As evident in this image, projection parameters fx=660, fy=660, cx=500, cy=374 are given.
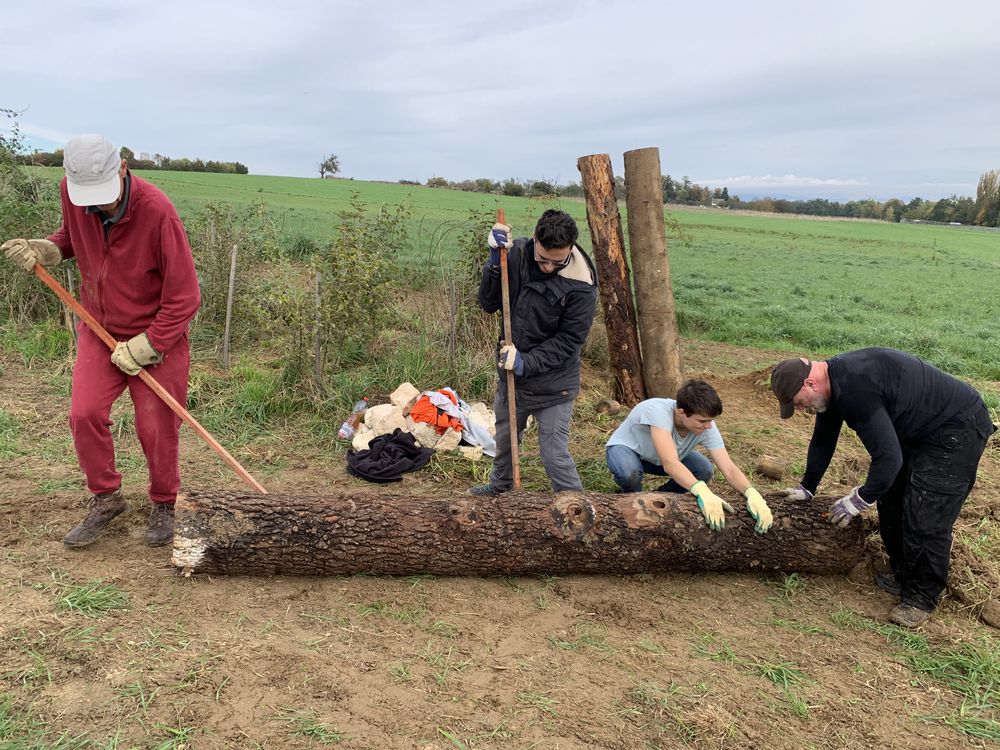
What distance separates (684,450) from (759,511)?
22.4 inches

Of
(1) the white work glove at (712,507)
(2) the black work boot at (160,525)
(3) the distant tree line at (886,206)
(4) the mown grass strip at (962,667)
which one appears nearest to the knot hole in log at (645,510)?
(1) the white work glove at (712,507)

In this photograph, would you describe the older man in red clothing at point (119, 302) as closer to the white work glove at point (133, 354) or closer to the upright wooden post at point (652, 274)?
the white work glove at point (133, 354)

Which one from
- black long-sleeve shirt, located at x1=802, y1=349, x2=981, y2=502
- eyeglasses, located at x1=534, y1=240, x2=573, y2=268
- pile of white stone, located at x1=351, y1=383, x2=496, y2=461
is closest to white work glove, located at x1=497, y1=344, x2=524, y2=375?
eyeglasses, located at x1=534, y1=240, x2=573, y2=268

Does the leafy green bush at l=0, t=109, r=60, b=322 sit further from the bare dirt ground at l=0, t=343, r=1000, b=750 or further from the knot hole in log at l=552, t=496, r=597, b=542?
the knot hole in log at l=552, t=496, r=597, b=542

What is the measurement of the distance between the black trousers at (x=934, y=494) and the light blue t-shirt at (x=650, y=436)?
939 millimetres

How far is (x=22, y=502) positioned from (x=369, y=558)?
88.6 inches

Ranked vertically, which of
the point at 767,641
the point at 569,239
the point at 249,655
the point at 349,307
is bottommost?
the point at 767,641

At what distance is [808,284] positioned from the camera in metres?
17.0

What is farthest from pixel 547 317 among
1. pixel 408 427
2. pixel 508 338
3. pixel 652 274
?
pixel 652 274

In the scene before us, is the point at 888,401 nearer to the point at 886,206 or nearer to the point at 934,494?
the point at 934,494

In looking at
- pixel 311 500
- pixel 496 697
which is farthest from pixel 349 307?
pixel 496 697

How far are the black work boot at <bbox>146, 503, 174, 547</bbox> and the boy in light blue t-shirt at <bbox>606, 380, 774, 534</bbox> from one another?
252cm

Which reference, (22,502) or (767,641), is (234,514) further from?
(767,641)

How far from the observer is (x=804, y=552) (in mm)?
3488
